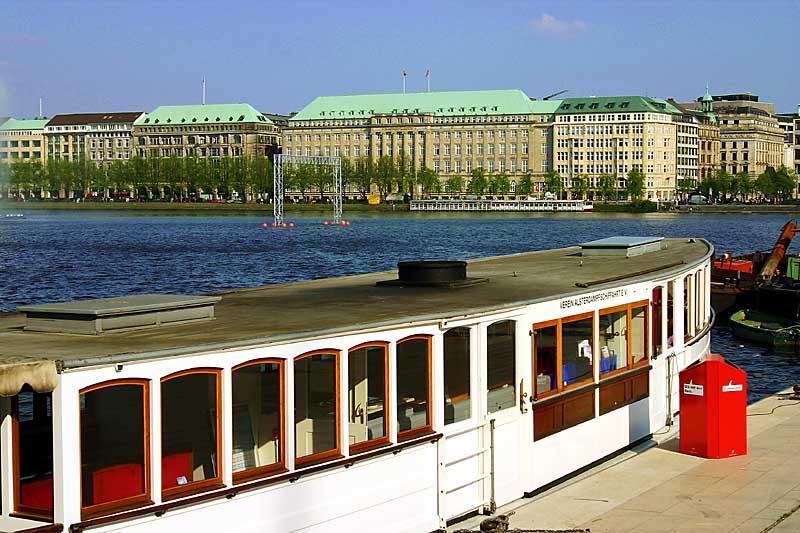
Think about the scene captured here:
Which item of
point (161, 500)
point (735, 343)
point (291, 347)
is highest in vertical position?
point (291, 347)

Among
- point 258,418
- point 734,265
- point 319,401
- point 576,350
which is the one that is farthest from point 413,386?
point 734,265

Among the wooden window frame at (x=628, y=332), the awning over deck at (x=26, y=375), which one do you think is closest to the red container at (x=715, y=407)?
the wooden window frame at (x=628, y=332)

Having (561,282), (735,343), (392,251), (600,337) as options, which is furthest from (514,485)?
(392,251)

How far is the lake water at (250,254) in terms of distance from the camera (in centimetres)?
5381

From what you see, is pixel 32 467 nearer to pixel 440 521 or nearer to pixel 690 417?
pixel 440 521

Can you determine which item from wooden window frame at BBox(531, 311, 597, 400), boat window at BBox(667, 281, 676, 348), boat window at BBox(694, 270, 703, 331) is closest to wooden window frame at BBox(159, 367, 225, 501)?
wooden window frame at BBox(531, 311, 597, 400)

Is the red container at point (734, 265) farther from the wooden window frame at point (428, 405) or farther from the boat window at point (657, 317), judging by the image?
the wooden window frame at point (428, 405)

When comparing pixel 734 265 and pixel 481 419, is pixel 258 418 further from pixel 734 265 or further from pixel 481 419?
pixel 734 265

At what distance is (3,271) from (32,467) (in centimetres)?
6160

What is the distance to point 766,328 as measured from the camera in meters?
43.4

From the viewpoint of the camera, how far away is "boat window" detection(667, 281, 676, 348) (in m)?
19.7

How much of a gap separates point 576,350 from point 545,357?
0.80 meters

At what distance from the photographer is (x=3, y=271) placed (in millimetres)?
68750

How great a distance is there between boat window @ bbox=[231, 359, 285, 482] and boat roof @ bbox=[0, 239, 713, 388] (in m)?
0.37
